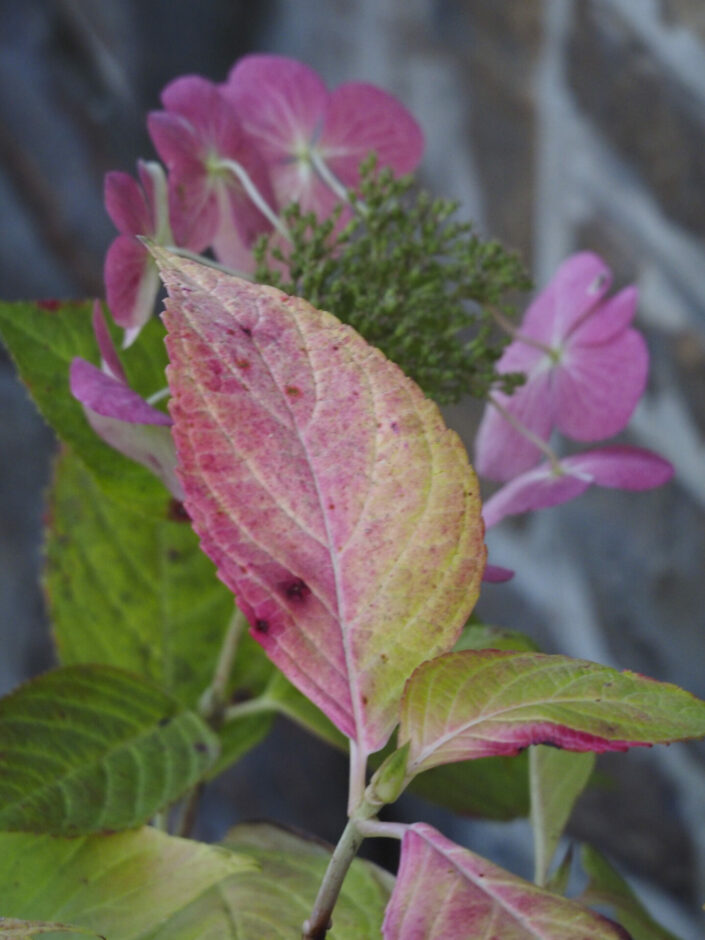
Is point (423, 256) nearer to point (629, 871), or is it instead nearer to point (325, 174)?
point (325, 174)

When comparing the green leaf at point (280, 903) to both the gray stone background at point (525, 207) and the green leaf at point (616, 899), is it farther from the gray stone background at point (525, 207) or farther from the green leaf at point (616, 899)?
the gray stone background at point (525, 207)

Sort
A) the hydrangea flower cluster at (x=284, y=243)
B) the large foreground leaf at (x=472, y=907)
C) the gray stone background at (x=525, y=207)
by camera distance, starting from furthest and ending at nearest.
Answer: the gray stone background at (x=525, y=207) → the hydrangea flower cluster at (x=284, y=243) → the large foreground leaf at (x=472, y=907)

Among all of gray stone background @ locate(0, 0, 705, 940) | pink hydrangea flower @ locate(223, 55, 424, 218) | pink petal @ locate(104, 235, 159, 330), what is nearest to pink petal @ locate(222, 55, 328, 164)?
pink hydrangea flower @ locate(223, 55, 424, 218)

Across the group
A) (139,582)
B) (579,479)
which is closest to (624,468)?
(579,479)

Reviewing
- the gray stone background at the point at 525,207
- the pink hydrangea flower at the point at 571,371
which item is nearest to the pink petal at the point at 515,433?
the pink hydrangea flower at the point at 571,371

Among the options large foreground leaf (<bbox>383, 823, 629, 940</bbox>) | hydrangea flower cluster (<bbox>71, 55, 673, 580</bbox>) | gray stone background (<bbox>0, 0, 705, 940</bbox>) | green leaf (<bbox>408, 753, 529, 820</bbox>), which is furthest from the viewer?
gray stone background (<bbox>0, 0, 705, 940</bbox>)

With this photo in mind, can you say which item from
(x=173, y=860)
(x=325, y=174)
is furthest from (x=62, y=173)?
(x=173, y=860)

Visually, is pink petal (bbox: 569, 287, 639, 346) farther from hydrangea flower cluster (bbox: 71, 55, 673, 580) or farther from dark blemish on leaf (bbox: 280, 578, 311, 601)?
dark blemish on leaf (bbox: 280, 578, 311, 601)
